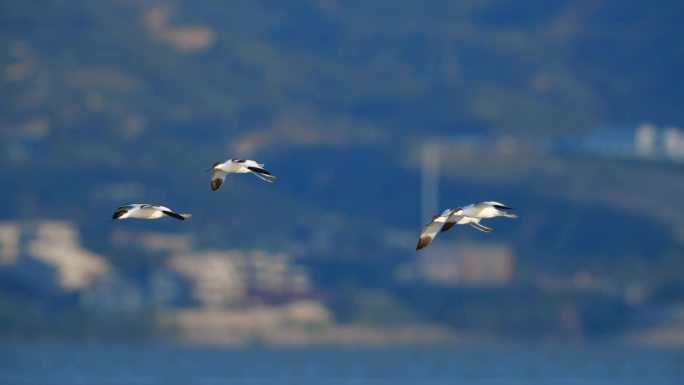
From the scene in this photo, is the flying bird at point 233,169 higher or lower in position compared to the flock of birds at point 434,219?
higher

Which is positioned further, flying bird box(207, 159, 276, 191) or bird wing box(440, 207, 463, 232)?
bird wing box(440, 207, 463, 232)

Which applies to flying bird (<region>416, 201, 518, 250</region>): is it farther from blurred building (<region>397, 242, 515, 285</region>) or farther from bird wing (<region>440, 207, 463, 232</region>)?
blurred building (<region>397, 242, 515, 285</region>)

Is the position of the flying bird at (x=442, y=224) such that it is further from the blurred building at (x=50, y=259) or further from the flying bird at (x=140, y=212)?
the blurred building at (x=50, y=259)

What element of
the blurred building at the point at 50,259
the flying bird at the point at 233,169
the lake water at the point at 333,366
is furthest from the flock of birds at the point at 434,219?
the blurred building at the point at 50,259

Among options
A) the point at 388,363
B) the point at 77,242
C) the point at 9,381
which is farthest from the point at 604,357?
the point at 9,381

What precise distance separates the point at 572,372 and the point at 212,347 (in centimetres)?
2600

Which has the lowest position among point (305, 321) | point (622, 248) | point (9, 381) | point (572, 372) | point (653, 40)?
point (9, 381)

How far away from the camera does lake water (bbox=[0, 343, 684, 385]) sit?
78625 mm

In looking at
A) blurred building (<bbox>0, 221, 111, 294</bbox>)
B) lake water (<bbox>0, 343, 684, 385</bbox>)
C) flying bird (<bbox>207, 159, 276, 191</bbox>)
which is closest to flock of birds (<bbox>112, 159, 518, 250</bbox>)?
flying bird (<bbox>207, 159, 276, 191</bbox>)

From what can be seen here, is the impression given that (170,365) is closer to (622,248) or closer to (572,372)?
(572,372)

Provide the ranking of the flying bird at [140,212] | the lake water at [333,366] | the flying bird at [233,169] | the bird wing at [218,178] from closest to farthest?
the flying bird at [233,169] → the flying bird at [140,212] → the bird wing at [218,178] → the lake water at [333,366]

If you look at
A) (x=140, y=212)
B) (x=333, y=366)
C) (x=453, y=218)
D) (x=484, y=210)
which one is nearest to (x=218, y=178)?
(x=140, y=212)

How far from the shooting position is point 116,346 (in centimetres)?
10812

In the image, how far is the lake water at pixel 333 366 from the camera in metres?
78.6
